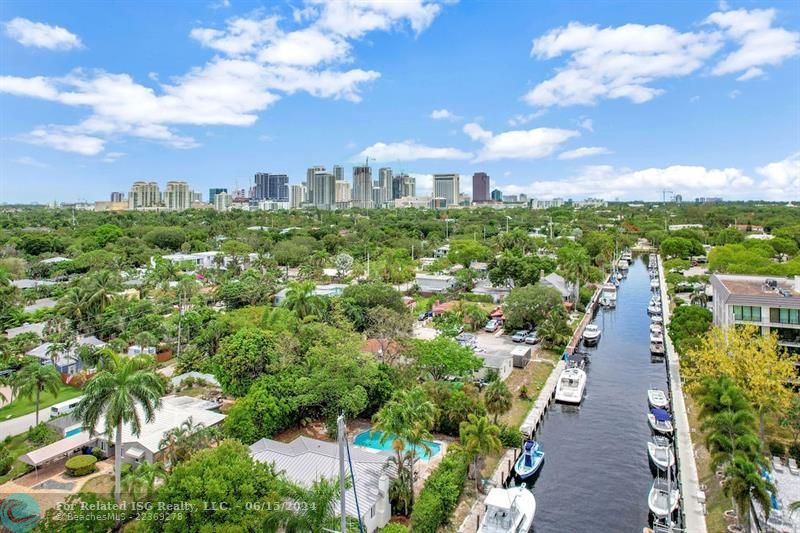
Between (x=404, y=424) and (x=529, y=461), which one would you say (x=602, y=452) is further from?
(x=404, y=424)

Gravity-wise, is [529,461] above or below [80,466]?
below

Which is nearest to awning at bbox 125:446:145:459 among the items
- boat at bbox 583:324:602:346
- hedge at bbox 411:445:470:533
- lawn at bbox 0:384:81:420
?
lawn at bbox 0:384:81:420

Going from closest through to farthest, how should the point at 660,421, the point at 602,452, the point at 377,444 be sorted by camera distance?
the point at 377,444, the point at 602,452, the point at 660,421

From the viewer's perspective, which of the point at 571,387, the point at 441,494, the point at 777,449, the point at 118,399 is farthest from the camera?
the point at 571,387

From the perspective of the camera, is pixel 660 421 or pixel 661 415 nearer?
pixel 660 421

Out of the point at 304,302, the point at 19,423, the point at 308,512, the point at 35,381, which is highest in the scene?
the point at 304,302

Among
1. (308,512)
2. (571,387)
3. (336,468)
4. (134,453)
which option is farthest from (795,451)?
(134,453)
